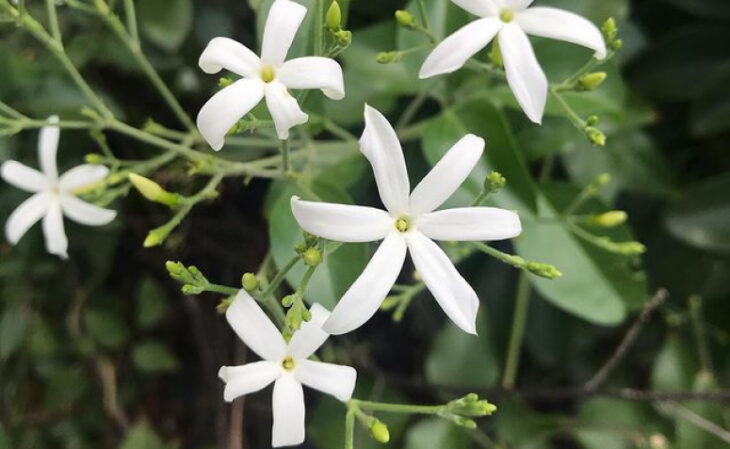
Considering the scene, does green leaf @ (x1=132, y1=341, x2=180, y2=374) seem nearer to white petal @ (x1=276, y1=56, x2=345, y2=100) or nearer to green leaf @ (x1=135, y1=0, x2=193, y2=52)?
green leaf @ (x1=135, y1=0, x2=193, y2=52)

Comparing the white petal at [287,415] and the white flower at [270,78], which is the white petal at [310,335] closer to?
the white petal at [287,415]

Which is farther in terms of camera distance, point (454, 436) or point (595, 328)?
point (595, 328)

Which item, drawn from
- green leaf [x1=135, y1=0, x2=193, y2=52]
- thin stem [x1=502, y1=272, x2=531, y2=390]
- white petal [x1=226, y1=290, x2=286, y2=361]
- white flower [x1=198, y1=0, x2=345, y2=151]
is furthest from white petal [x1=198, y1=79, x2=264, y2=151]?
thin stem [x1=502, y1=272, x2=531, y2=390]

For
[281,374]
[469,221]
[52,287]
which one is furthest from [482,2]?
[52,287]

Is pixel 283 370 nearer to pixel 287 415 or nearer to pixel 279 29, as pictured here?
pixel 287 415

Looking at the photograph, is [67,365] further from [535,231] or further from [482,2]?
[482,2]

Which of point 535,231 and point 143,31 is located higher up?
point 143,31
